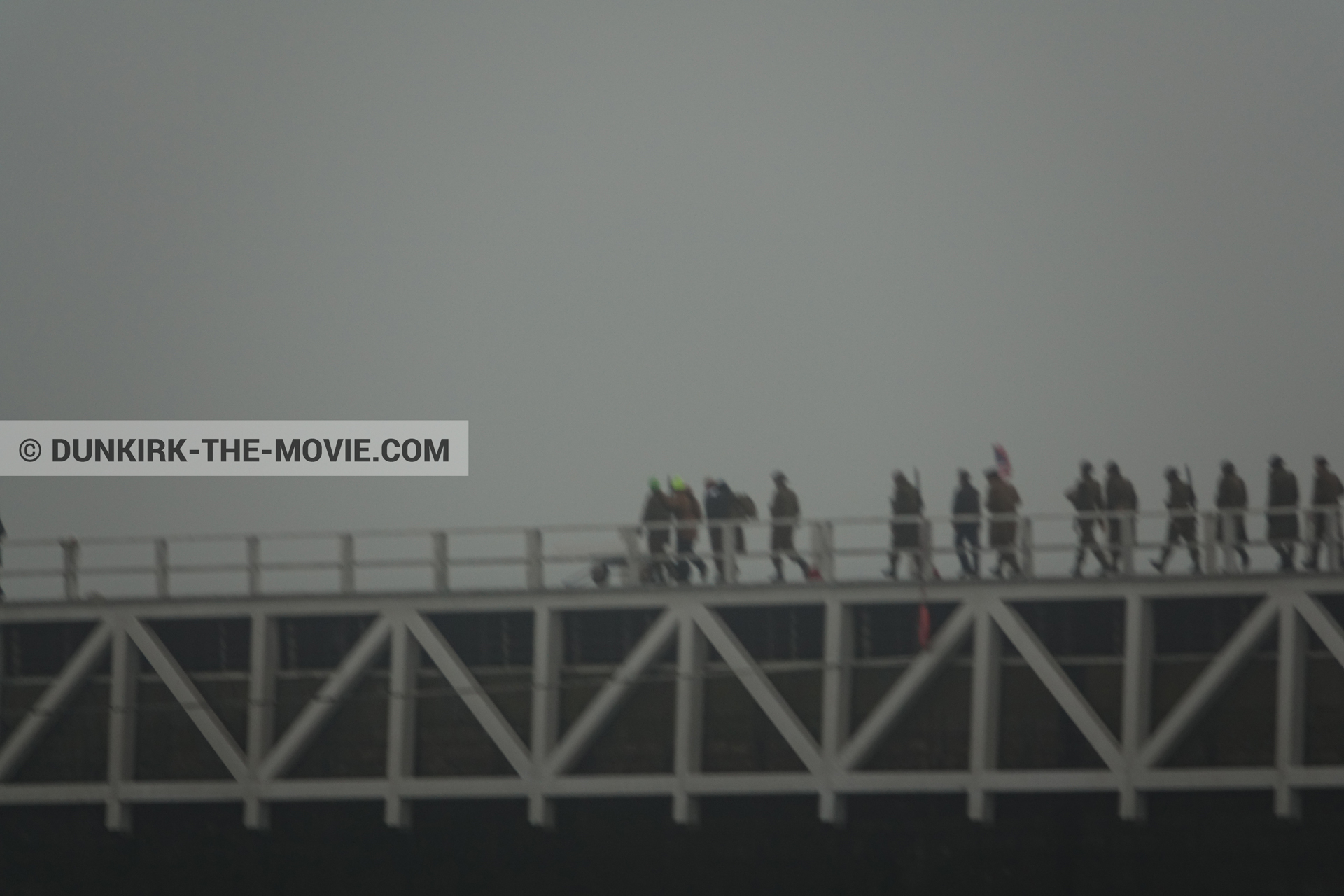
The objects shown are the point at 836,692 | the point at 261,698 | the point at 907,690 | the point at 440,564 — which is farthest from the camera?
the point at 261,698

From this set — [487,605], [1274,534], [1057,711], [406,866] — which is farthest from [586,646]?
[1274,534]

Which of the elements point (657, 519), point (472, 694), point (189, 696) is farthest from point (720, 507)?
point (189, 696)

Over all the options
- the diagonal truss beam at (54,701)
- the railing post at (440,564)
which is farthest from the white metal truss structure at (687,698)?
the railing post at (440,564)

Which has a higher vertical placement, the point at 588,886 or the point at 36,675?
the point at 36,675

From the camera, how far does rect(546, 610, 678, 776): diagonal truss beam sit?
36344 millimetres

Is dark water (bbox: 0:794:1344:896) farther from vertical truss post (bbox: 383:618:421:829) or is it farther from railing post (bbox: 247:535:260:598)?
railing post (bbox: 247:535:260:598)

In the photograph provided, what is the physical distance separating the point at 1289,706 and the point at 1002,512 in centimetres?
556

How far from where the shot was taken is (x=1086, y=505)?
124ft

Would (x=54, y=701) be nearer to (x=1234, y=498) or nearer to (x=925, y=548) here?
(x=925, y=548)

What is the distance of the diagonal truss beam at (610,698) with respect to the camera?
A: 36344mm

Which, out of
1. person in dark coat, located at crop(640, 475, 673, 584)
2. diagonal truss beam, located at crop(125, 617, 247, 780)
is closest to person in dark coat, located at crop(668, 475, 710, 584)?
person in dark coat, located at crop(640, 475, 673, 584)

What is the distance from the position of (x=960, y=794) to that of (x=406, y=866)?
25.9 feet

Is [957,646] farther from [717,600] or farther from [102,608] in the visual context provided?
[102,608]

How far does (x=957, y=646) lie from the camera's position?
1405 inches
